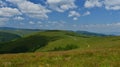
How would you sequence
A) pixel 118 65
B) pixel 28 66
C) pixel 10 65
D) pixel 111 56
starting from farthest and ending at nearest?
pixel 111 56
pixel 10 65
pixel 28 66
pixel 118 65

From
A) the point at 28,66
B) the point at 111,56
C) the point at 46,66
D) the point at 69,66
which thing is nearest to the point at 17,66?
the point at 28,66

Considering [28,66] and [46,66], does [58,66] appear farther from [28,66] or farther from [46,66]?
[28,66]

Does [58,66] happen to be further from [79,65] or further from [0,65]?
[0,65]

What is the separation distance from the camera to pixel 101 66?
12.8m

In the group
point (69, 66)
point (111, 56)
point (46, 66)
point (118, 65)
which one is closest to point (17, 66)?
point (46, 66)

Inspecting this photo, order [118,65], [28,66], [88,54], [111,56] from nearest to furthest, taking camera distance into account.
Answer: [118,65], [28,66], [111,56], [88,54]

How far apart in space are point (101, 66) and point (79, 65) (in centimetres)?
129

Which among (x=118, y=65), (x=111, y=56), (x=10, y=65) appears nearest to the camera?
(x=118, y=65)

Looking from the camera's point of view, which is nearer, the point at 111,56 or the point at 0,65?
the point at 0,65

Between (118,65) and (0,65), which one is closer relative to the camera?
(118,65)

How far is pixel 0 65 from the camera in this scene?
47.4 feet

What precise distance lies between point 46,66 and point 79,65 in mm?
1839

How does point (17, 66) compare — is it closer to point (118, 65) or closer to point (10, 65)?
point (10, 65)

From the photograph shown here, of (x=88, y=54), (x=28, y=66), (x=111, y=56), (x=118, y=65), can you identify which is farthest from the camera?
(x=88, y=54)
